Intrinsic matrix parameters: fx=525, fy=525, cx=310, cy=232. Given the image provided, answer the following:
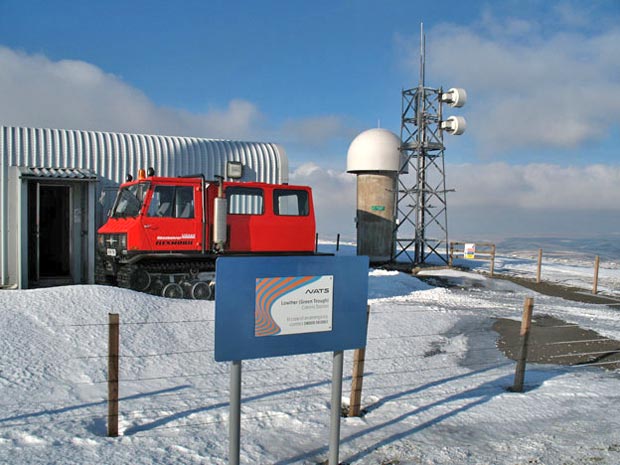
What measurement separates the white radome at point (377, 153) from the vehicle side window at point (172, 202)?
15.2m

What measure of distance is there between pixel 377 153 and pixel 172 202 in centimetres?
1561

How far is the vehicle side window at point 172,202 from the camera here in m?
11.2

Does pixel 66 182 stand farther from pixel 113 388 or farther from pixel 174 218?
pixel 113 388

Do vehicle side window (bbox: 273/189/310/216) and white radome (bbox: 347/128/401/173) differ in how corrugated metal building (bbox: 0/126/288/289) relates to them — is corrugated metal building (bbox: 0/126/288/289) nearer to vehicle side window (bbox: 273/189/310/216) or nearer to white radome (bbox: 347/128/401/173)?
vehicle side window (bbox: 273/189/310/216)

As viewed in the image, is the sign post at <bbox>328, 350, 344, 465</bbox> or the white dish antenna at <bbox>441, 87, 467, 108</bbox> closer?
the sign post at <bbox>328, 350, 344, 465</bbox>

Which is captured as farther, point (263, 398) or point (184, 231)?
point (184, 231)

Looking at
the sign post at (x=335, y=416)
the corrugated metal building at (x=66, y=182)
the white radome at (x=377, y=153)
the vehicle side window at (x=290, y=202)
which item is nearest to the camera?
the sign post at (x=335, y=416)

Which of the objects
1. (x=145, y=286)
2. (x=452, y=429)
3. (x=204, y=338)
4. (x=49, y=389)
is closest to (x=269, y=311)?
(x=452, y=429)

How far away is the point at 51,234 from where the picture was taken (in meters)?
14.9

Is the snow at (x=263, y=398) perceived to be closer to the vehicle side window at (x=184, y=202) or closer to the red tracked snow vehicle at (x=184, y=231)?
the red tracked snow vehicle at (x=184, y=231)

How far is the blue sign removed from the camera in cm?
396

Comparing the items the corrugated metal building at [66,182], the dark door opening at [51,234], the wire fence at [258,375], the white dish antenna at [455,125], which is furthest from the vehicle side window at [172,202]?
the white dish antenna at [455,125]

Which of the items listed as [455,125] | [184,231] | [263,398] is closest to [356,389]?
[263,398]

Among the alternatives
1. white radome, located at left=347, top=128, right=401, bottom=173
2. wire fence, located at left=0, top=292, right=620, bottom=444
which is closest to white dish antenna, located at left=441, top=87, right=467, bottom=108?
white radome, located at left=347, top=128, right=401, bottom=173
